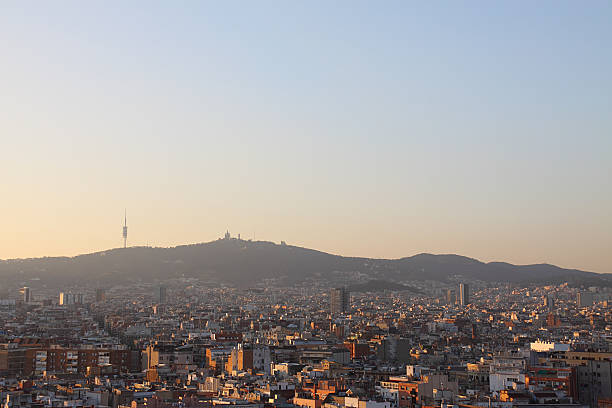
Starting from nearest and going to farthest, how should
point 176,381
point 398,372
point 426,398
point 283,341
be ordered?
point 426,398, point 176,381, point 398,372, point 283,341

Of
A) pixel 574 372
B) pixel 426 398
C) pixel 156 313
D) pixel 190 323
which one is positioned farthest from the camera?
pixel 156 313

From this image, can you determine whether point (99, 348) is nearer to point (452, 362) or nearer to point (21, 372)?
point (21, 372)

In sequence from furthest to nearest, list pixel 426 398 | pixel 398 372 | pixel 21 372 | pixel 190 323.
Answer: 1. pixel 190 323
2. pixel 21 372
3. pixel 398 372
4. pixel 426 398

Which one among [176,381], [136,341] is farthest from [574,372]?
[136,341]

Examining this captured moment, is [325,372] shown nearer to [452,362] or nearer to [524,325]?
[452,362]

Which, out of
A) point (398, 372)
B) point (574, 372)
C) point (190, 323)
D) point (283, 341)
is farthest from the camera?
point (190, 323)

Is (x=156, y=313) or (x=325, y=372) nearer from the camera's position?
(x=325, y=372)

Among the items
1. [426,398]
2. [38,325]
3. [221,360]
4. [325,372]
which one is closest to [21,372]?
[221,360]

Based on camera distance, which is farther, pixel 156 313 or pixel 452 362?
pixel 156 313

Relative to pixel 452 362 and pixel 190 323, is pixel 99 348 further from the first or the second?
pixel 190 323
